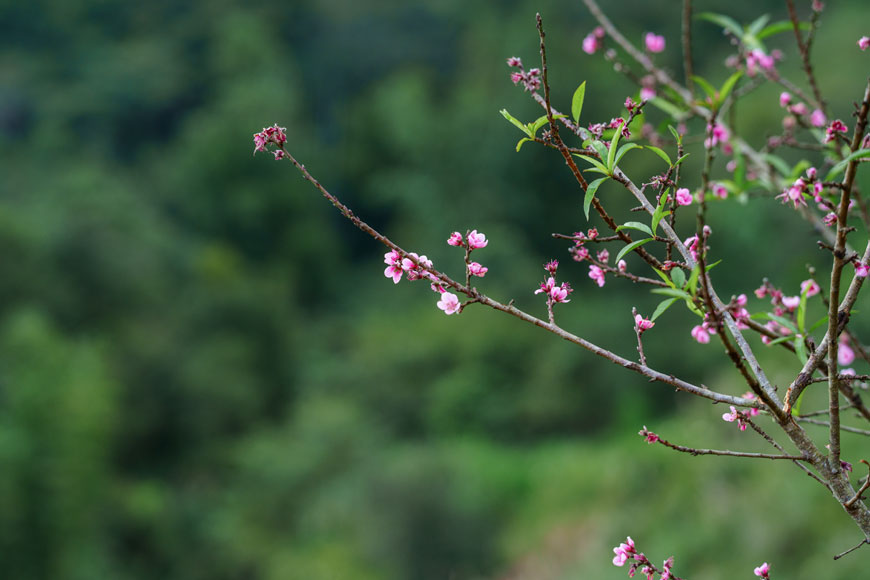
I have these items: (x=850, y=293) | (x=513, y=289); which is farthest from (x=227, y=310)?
(x=850, y=293)

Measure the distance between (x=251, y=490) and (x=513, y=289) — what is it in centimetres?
637

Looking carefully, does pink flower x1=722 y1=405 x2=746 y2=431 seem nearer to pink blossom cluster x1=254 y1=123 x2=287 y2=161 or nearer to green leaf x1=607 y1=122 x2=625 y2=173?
green leaf x1=607 y1=122 x2=625 y2=173

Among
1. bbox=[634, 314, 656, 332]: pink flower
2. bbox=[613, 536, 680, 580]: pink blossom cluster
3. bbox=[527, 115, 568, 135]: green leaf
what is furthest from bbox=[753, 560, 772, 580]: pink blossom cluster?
bbox=[527, 115, 568, 135]: green leaf

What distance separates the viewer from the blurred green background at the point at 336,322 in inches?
405

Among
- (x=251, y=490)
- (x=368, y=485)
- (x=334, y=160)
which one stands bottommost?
(x=368, y=485)

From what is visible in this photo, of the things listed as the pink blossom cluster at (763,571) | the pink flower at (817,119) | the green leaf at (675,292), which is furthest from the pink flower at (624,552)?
the pink flower at (817,119)

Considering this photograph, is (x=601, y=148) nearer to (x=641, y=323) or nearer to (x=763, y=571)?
(x=641, y=323)

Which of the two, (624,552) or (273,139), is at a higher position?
(273,139)

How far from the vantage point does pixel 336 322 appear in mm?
21344

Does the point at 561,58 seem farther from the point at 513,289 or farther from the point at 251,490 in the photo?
the point at 251,490

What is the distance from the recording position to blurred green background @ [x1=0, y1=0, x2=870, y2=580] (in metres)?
10.3

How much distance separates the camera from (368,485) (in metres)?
11.0

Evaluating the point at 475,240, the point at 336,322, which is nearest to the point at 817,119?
the point at 475,240

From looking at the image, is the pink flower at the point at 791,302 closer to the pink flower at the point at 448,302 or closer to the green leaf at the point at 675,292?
the green leaf at the point at 675,292
